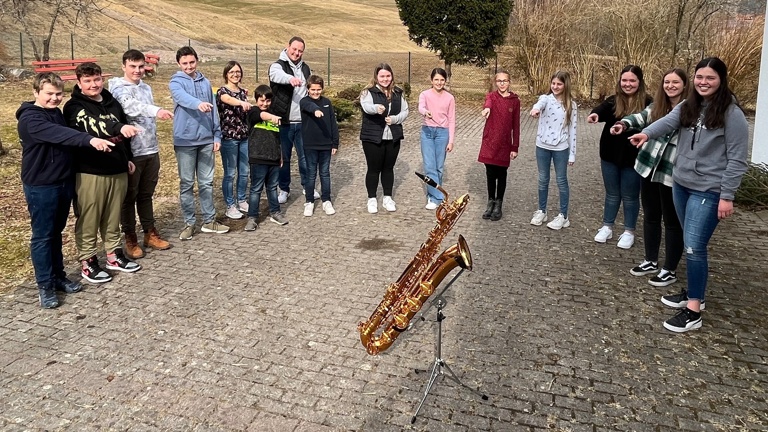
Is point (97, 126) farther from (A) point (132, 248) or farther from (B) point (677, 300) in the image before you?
(B) point (677, 300)

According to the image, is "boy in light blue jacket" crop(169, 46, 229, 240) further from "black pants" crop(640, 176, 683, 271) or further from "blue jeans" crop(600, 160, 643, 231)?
"black pants" crop(640, 176, 683, 271)

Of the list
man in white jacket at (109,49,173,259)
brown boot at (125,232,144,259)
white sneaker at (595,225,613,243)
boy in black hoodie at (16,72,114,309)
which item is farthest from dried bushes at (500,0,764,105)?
boy in black hoodie at (16,72,114,309)

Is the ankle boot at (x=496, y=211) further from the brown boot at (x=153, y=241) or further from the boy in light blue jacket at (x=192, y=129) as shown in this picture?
the brown boot at (x=153, y=241)

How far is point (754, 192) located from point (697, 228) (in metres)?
4.46

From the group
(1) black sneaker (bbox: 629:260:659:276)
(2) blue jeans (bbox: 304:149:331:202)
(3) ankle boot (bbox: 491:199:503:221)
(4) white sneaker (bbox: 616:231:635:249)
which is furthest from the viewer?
(3) ankle boot (bbox: 491:199:503:221)

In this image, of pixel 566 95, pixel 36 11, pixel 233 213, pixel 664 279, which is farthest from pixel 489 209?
pixel 36 11

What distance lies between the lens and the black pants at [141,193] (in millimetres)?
5867

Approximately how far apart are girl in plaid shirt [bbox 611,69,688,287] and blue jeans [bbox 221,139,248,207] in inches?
160

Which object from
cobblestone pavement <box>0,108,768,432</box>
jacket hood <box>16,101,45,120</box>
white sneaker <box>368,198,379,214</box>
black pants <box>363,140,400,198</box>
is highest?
jacket hood <box>16,101,45,120</box>

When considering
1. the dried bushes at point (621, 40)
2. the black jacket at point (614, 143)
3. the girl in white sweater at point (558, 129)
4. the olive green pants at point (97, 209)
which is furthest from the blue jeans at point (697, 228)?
the dried bushes at point (621, 40)

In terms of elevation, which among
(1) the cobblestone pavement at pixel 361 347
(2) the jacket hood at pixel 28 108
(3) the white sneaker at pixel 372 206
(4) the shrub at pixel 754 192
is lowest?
(1) the cobblestone pavement at pixel 361 347

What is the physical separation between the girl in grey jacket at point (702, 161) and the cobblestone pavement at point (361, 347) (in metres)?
0.43

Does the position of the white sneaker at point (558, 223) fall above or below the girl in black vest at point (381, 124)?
below

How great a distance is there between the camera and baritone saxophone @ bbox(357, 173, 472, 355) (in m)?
3.75
